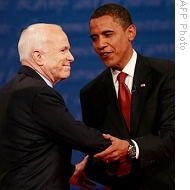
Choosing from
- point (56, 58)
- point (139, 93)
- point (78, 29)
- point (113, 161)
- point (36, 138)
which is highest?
point (78, 29)

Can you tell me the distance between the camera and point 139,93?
84.4 inches

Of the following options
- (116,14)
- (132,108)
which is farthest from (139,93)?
(116,14)

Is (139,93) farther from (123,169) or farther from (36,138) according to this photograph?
(36,138)

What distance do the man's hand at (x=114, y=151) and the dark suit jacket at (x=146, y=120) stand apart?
7 centimetres

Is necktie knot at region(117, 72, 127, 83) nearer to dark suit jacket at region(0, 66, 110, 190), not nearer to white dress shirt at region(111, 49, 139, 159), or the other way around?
white dress shirt at region(111, 49, 139, 159)

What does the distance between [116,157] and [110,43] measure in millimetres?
499

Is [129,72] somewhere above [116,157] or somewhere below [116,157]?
above

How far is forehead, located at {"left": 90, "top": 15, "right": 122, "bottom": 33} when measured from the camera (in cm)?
222

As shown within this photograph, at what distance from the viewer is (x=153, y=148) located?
205cm

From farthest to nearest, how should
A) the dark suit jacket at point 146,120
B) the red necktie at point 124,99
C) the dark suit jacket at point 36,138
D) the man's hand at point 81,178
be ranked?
1. the man's hand at point 81,178
2. the red necktie at point 124,99
3. the dark suit jacket at point 146,120
4. the dark suit jacket at point 36,138

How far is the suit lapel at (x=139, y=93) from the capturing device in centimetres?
213

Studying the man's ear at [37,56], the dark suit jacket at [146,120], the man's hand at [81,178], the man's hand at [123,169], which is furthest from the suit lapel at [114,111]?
the man's ear at [37,56]

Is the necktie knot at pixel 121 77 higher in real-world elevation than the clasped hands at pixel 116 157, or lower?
higher

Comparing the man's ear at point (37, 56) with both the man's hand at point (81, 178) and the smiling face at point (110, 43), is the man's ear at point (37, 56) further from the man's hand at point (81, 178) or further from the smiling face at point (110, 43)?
the man's hand at point (81, 178)
